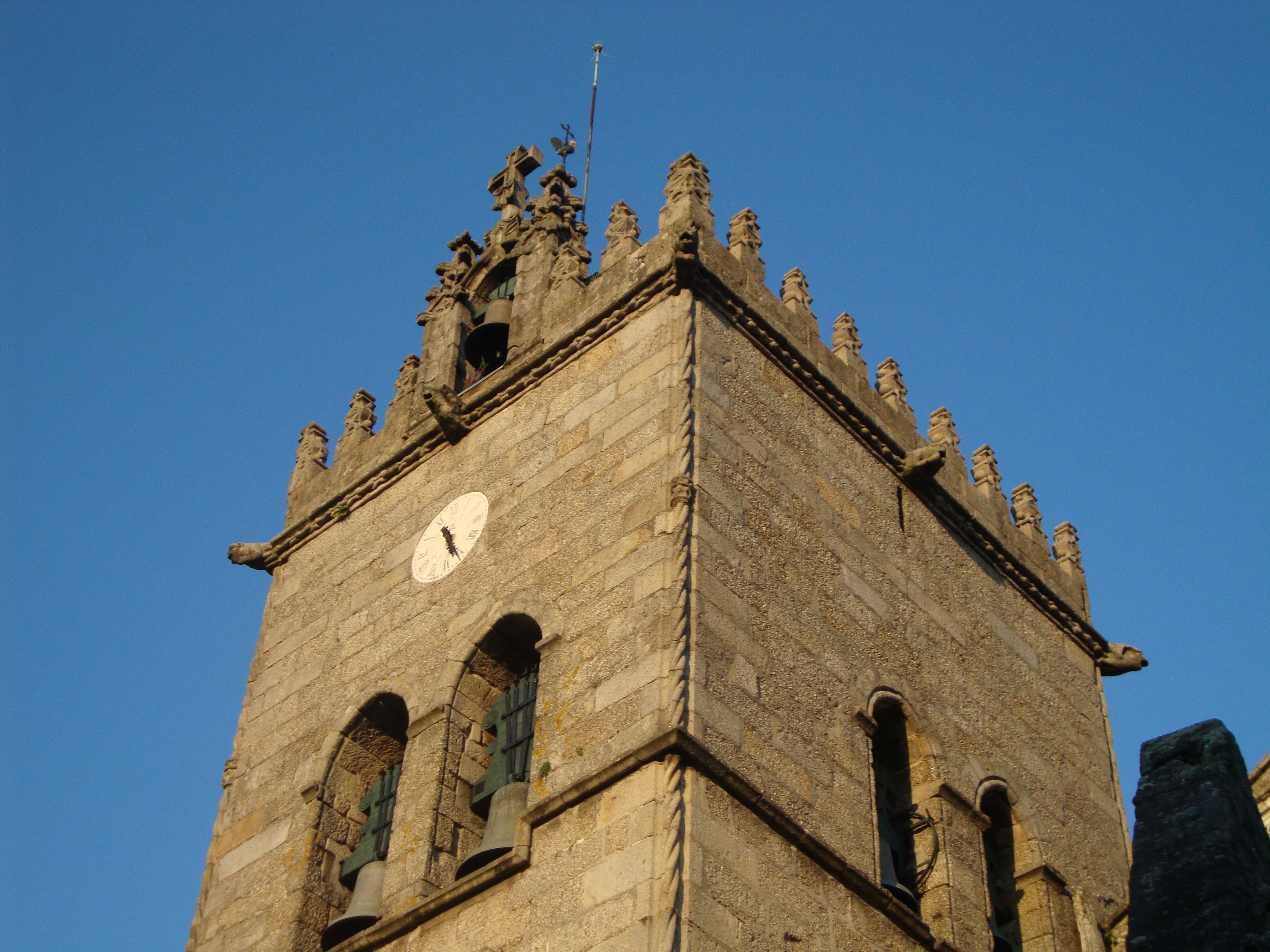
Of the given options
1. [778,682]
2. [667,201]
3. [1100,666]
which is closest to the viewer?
[778,682]

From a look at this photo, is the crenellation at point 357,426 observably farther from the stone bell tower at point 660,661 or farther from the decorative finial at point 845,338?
the decorative finial at point 845,338

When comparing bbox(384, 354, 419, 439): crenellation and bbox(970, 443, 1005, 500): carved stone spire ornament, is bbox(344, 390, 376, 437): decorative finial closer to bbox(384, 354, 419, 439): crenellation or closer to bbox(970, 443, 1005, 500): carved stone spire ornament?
bbox(384, 354, 419, 439): crenellation

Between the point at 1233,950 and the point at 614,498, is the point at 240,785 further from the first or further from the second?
the point at 1233,950

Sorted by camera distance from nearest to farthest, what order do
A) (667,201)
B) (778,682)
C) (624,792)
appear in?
(624,792) < (778,682) < (667,201)

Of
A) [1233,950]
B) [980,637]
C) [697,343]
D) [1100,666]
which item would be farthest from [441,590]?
[1233,950]

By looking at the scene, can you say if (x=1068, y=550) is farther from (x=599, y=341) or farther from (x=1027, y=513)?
(x=599, y=341)

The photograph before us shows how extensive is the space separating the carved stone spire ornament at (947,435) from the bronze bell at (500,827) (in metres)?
6.20

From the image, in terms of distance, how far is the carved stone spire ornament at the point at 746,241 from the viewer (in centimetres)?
1520

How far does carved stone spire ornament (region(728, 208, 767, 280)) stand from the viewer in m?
15.2

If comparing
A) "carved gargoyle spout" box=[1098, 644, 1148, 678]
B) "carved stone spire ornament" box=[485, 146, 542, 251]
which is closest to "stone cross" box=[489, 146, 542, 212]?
"carved stone spire ornament" box=[485, 146, 542, 251]

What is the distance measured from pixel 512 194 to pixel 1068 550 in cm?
693

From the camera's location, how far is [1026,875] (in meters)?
14.3

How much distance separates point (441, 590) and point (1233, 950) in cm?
988

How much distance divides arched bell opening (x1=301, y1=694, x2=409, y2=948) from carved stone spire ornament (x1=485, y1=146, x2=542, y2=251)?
578 centimetres
